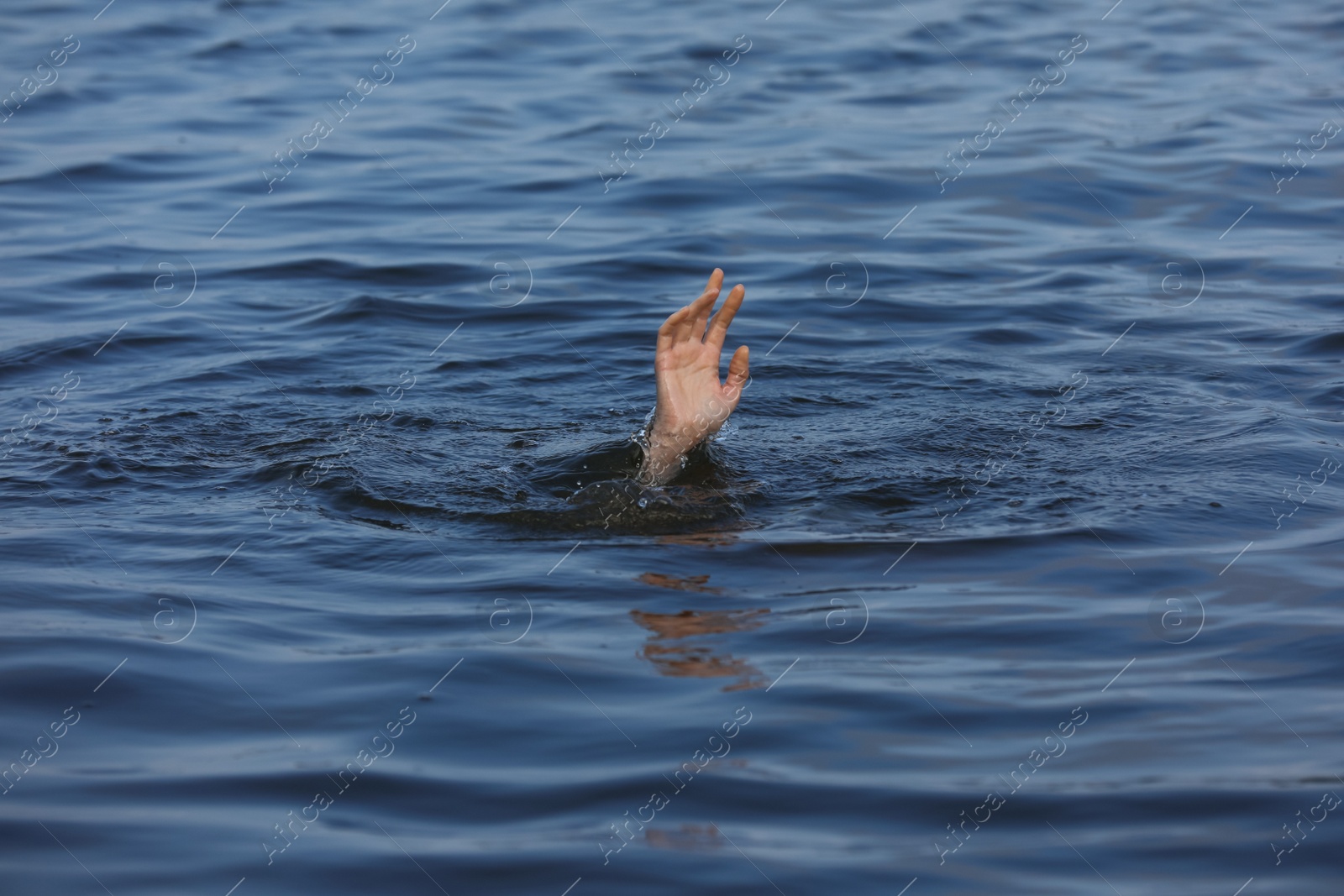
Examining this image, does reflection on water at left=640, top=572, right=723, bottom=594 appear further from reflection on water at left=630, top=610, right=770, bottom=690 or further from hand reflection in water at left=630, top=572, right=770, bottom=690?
reflection on water at left=630, top=610, right=770, bottom=690

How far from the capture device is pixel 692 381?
18.4 feet

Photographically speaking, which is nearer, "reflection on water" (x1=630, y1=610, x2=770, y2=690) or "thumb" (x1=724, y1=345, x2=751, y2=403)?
"reflection on water" (x1=630, y1=610, x2=770, y2=690)

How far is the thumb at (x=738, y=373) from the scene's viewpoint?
5473 mm

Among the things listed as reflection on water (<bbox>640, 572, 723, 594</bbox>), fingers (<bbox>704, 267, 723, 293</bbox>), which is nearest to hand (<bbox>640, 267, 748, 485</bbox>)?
fingers (<bbox>704, 267, 723, 293</bbox>)

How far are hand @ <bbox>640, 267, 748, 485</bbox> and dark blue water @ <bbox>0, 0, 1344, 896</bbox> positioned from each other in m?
0.30

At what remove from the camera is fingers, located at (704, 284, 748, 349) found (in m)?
5.37

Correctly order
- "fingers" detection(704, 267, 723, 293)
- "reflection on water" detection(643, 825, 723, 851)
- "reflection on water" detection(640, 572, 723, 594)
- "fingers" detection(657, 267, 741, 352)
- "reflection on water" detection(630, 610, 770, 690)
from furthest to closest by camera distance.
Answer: "fingers" detection(657, 267, 741, 352)
"fingers" detection(704, 267, 723, 293)
"reflection on water" detection(640, 572, 723, 594)
"reflection on water" detection(630, 610, 770, 690)
"reflection on water" detection(643, 825, 723, 851)

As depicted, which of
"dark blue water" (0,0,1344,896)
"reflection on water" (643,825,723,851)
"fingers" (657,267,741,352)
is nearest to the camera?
"reflection on water" (643,825,723,851)

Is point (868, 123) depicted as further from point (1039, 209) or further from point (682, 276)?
point (682, 276)

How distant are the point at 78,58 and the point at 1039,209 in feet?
33.3

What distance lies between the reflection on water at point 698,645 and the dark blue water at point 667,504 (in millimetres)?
17

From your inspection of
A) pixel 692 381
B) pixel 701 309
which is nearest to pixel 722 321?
pixel 701 309

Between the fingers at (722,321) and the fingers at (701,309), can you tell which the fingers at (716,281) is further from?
the fingers at (722,321)

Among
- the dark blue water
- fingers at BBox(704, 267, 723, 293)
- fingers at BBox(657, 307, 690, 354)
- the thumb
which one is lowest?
the dark blue water
